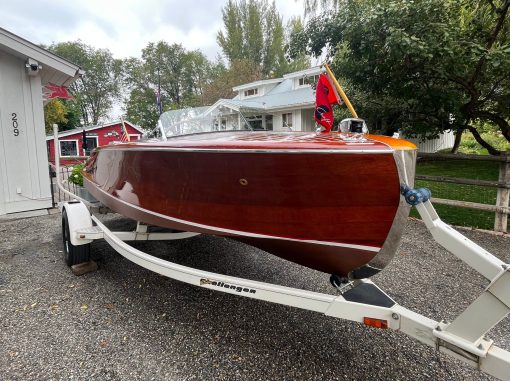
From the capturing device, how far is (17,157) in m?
6.12

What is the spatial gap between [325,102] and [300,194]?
1.46 m

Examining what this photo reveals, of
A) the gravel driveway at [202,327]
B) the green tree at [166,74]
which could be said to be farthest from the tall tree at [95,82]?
the gravel driveway at [202,327]

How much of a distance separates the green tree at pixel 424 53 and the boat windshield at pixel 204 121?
251 cm

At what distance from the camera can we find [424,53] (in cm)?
441

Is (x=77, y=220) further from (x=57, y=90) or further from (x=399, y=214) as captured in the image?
(x=57, y=90)

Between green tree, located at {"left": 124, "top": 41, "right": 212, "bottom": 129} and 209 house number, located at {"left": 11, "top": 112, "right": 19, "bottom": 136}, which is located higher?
green tree, located at {"left": 124, "top": 41, "right": 212, "bottom": 129}

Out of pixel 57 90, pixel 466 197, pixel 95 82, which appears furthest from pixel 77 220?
pixel 95 82

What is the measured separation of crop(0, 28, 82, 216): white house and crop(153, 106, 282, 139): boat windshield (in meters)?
4.26

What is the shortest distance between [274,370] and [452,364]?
1.16 m

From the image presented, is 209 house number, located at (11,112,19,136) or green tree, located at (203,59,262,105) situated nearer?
209 house number, located at (11,112,19,136)

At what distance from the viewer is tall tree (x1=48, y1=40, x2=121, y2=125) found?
42812mm

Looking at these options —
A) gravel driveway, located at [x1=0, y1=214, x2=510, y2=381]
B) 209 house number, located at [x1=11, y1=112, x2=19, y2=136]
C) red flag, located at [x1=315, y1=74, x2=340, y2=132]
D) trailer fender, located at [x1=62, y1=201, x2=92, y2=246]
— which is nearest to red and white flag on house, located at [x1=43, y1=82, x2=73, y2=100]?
209 house number, located at [x1=11, y1=112, x2=19, y2=136]

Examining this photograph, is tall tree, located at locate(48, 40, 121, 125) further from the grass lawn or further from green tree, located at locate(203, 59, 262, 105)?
the grass lawn

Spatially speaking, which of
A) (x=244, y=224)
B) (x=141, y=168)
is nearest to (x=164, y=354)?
(x=244, y=224)
